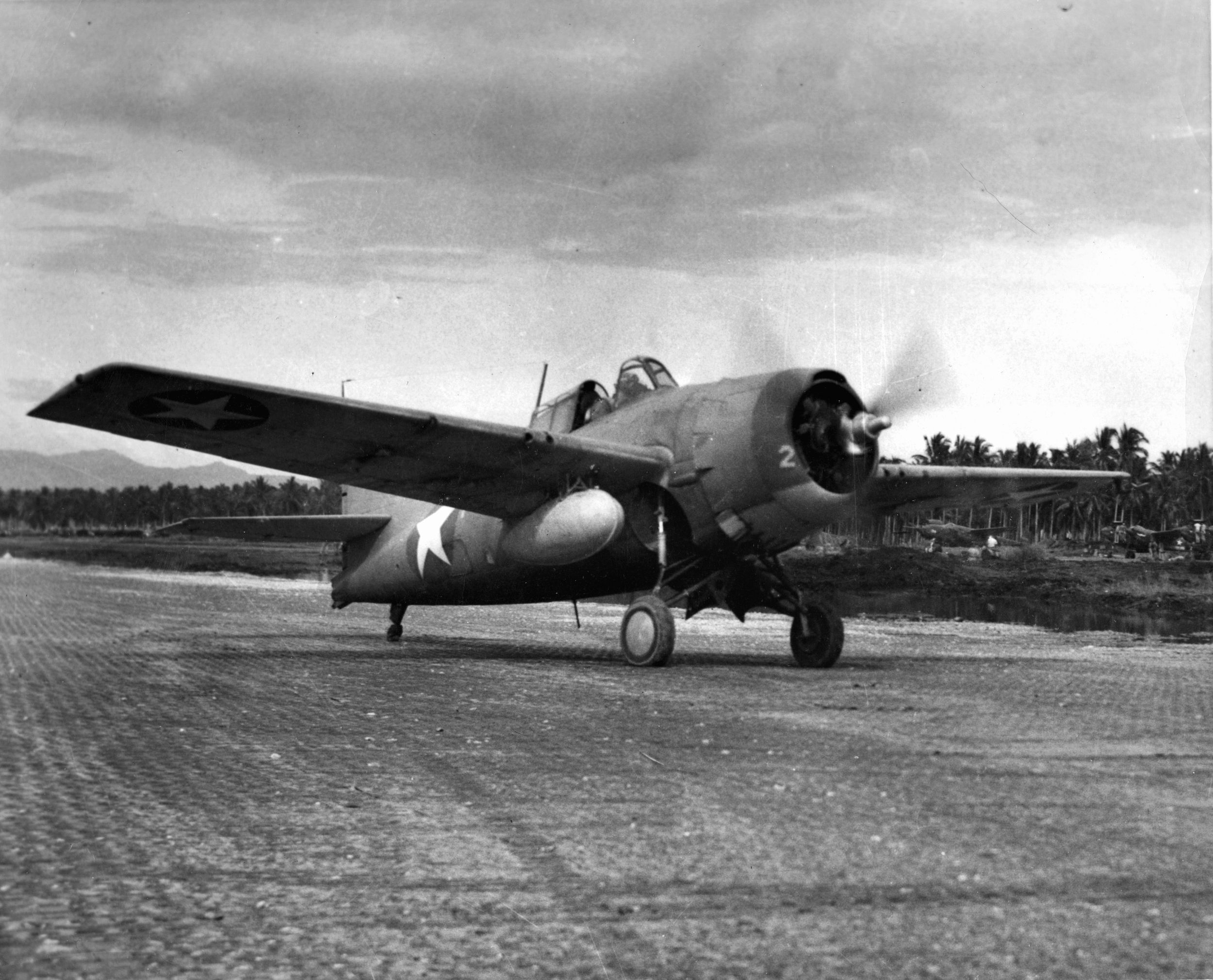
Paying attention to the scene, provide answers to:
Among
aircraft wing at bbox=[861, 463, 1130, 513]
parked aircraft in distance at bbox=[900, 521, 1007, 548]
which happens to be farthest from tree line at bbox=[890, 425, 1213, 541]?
aircraft wing at bbox=[861, 463, 1130, 513]

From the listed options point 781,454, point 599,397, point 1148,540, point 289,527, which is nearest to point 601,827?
point 781,454

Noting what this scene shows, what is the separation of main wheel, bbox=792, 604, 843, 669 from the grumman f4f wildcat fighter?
17 millimetres

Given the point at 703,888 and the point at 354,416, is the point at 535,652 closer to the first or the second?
the point at 354,416

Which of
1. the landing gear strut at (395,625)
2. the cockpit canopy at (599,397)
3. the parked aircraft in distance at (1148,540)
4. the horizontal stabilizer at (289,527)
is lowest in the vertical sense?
the landing gear strut at (395,625)

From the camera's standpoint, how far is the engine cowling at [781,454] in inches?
469

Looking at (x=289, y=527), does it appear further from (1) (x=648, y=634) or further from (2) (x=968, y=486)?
(2) (x=968, y=486)

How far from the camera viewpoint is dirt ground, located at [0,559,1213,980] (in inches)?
138

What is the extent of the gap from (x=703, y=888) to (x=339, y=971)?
134 cm

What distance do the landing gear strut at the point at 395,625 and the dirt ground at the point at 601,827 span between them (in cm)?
551

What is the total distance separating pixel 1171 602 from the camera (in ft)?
101

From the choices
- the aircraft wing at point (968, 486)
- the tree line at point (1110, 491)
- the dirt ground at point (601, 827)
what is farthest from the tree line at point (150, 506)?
the dirt ground at point (601, 827)

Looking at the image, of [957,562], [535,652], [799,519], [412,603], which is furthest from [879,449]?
[957,562]

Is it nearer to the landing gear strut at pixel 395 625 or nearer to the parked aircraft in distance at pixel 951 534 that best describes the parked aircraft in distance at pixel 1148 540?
the parked aircraft in distance at pixel 951 534

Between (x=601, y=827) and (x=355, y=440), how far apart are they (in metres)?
7.55
